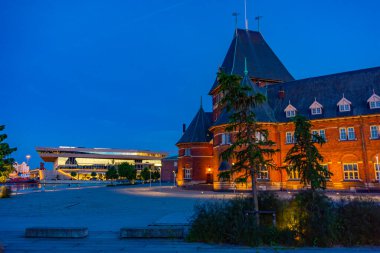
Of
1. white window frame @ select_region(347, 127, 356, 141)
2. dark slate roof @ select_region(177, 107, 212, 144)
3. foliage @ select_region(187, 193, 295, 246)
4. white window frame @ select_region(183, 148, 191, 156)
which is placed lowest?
foliage @ select_region(187, 193, 295, 246)

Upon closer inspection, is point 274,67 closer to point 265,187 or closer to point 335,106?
point 335,106

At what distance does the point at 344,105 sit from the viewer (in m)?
34.9

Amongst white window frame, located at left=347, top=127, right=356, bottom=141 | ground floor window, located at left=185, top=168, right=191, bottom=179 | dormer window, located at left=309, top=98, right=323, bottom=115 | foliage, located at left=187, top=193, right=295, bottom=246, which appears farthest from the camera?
ground floor window, located at left=185, top=168, right=191, bottom=179

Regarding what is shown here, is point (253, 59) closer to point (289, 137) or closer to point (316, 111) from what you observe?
point (316, 111)

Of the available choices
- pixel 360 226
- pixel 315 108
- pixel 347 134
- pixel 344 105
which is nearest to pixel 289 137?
pixel 315 108

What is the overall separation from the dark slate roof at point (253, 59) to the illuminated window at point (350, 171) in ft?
61.2

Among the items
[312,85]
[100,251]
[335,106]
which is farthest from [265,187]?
[100,251]

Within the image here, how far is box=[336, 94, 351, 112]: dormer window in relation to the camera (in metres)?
34.7

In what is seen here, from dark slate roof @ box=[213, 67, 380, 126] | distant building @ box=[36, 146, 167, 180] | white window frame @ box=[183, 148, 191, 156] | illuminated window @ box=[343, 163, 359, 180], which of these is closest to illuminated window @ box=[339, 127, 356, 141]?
dark slate roof @ box=[213, 67, 380, 126]

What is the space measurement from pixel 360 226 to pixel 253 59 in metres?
41.8

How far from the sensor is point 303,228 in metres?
8.91

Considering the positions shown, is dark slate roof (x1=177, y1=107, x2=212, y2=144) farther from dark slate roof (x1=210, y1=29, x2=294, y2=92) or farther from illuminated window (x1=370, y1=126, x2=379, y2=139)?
illuminated window (x1=370, y1=126, x2=379, y2=139)

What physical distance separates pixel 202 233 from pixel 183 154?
39840 millimetres

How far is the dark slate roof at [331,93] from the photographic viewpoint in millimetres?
34812
